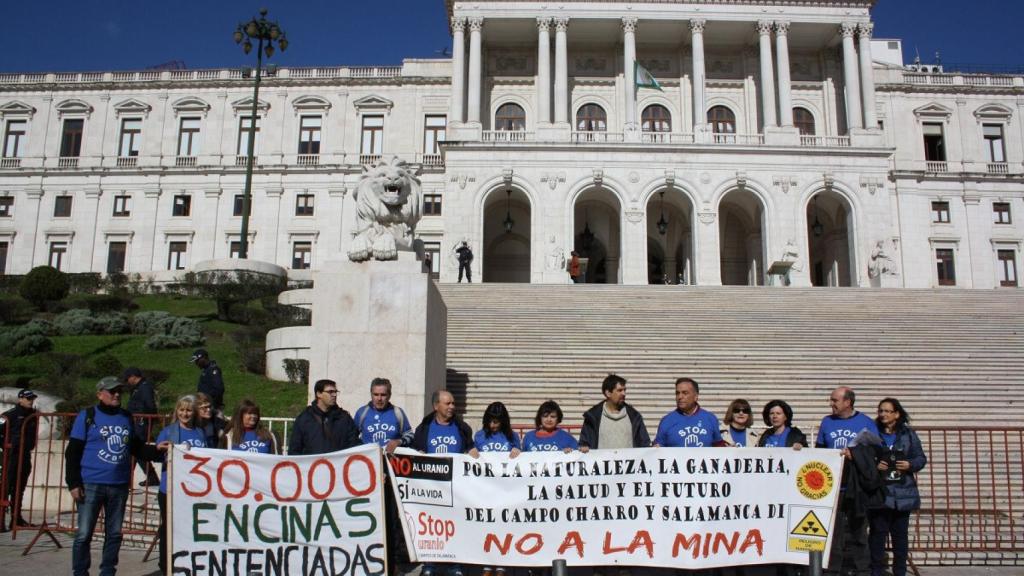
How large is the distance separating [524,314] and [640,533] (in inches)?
540

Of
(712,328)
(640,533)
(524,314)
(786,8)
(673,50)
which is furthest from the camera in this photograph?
(673,50)

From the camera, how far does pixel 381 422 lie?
764 cm

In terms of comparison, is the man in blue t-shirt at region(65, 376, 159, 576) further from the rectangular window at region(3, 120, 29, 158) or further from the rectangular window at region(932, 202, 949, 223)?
the rectangular window at region(3, 120, 29, 158)

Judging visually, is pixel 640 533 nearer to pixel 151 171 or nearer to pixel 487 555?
pixel 487 555

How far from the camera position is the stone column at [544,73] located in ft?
132

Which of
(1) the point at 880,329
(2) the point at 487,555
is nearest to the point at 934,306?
(1) the point at 880,329

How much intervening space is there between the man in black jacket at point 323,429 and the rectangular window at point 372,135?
42.6 meters

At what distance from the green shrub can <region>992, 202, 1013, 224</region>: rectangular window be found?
161 ft

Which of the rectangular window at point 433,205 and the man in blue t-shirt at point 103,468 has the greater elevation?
the rectangular window at point 433,205

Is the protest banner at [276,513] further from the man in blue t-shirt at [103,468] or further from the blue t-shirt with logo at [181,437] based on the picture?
the man in blue t-shirt at [103,468]

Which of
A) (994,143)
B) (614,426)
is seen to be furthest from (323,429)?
(994,143)

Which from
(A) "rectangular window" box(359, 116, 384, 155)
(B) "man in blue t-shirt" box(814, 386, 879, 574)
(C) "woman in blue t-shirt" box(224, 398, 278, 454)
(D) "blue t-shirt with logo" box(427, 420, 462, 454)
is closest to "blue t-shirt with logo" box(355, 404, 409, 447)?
(D) "blue t-shirt with logo" box(427, 420, 462, 454)

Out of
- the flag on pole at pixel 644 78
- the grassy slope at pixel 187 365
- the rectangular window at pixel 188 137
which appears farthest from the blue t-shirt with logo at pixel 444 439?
the rectangular window at pixel 188 137

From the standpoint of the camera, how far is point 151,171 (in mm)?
48094
